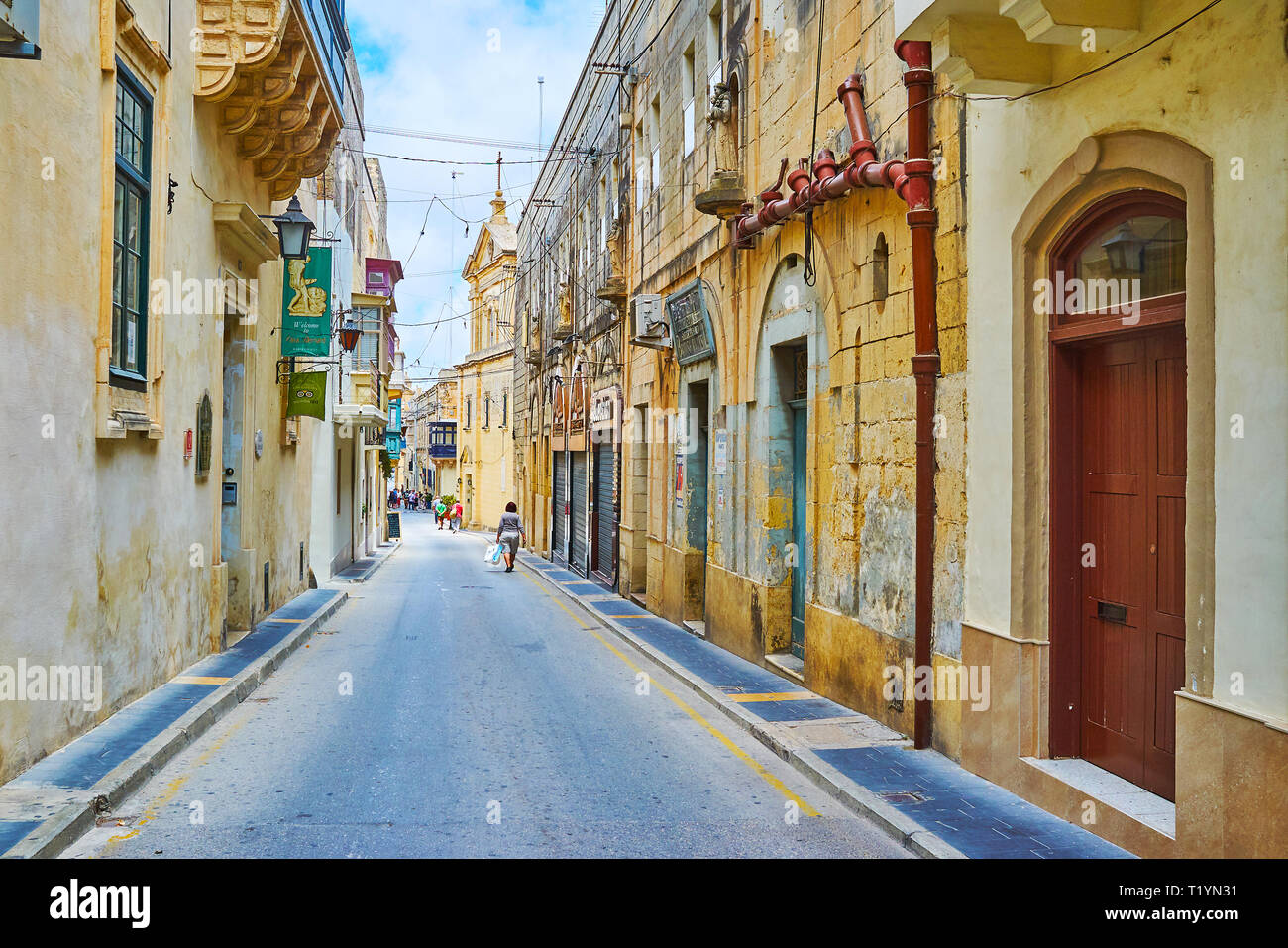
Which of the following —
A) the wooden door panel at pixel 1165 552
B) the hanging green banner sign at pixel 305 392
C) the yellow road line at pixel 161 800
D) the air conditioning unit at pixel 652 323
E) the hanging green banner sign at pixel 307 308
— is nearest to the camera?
the wooden door panel at pixel 1165 552

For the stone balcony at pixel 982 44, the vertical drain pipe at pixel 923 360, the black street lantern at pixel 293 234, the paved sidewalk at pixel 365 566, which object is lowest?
the paved sidewalk at pixel 365 566

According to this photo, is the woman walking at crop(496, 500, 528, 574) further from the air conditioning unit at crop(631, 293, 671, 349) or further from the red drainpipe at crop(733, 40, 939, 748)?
the red drainpipe at crop(733, 40, 939, 748)

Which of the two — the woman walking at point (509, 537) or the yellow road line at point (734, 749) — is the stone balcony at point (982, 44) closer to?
the yellow road line at point (734, 749)

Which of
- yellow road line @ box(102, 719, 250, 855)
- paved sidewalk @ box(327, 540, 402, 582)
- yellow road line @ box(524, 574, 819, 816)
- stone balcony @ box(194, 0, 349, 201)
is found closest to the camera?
yellow road line @ box(102, 719, 250, 855)

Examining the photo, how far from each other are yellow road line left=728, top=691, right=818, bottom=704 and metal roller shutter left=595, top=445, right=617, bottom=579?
10.9 meters

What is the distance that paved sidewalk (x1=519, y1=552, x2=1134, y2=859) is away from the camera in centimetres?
568

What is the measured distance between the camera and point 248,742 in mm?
8297

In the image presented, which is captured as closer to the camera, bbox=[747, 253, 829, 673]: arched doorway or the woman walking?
bbox=[747, 253, 829, 673]: arched doorway

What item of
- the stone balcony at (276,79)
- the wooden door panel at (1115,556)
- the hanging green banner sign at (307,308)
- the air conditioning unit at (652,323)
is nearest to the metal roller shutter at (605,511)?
the air conditioning unit at (652,323)

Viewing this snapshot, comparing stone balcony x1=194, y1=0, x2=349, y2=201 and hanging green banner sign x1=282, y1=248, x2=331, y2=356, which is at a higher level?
stone balcony x1=194, y1=0, x2=349, y2=201

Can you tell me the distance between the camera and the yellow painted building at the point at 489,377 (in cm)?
4672

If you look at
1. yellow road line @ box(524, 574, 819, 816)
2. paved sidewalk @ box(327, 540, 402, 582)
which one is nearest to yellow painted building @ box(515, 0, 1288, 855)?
yellow road line @ box(524, 574, 819, 816)

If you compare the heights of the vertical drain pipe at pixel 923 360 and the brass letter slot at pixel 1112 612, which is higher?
the vertical drain pipe at pixel 923 360

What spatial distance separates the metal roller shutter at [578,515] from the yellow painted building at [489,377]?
17312 millimetres
